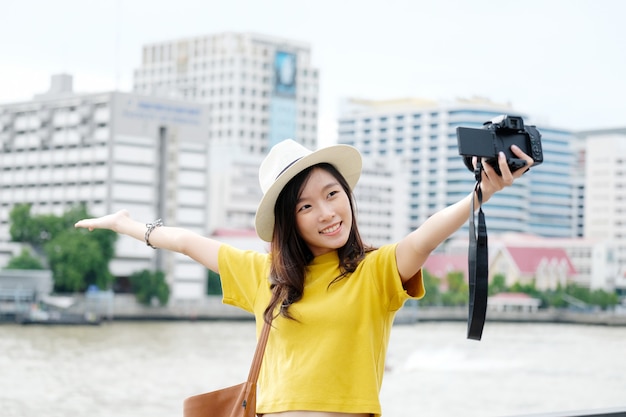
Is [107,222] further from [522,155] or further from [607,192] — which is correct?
[607,192]

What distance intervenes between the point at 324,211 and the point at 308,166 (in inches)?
2.3

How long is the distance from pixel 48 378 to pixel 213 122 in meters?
27.8

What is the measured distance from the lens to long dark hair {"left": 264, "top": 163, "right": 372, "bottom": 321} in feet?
3.50

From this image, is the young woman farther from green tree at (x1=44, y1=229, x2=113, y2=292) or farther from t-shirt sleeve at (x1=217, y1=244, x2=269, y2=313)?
green tree at (x1=44, y1=229, x2=113, y2=292)

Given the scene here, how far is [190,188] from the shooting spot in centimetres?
3244

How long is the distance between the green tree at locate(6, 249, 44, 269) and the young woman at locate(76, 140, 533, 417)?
29.2 meters

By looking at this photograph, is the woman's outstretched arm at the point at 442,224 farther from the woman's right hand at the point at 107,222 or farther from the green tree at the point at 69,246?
the green tree at the point at 69,246

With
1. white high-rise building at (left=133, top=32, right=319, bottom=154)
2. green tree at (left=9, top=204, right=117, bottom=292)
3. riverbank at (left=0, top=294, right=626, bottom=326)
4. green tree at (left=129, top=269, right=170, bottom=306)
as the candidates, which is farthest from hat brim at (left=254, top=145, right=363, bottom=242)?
white high-rise building at (left=133, top=32, right=319, bottom=154)

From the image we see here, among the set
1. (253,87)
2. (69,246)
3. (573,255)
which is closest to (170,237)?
(69,246)

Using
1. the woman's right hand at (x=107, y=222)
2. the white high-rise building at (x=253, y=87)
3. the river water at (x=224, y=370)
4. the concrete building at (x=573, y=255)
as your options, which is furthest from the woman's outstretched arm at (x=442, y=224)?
the white high-rise building at (x=253, y=87)

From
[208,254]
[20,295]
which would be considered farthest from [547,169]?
[208,254]

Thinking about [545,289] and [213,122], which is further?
[213,122]

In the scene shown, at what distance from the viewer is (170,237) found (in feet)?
4.03

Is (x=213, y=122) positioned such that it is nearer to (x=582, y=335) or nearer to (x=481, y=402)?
(x=582, y=335)
